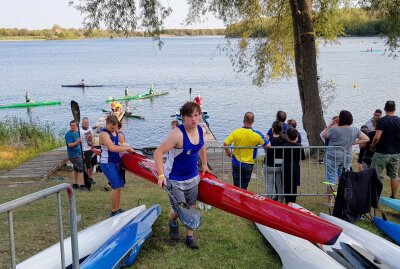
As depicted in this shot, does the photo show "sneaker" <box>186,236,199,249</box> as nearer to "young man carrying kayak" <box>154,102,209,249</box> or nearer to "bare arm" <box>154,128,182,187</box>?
"young man carrying kayak" <box>154,102,209,249</box>

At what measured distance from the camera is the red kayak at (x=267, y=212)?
541 cm

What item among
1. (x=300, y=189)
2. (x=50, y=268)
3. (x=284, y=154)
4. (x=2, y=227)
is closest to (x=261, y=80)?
(x=300, y=189)

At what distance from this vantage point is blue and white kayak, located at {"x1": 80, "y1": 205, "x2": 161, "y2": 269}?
5.20m

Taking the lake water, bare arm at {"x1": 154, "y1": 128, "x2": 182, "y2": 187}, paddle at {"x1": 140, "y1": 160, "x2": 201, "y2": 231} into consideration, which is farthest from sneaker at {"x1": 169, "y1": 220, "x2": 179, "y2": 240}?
the lake water

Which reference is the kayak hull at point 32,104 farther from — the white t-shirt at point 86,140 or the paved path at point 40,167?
the white t-shirt at point 86,140

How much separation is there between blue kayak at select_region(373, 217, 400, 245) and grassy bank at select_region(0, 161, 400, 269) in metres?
0.11

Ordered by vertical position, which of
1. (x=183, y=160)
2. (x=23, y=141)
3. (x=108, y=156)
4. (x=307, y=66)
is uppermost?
(x=307, y=66)

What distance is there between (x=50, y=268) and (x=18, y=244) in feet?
4.48

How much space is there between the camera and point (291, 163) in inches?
306

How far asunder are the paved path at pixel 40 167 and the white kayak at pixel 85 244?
6.23 m

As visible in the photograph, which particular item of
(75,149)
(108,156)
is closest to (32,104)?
(75,149)

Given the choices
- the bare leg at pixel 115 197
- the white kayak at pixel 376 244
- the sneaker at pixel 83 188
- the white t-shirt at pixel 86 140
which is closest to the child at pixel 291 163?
the white kayak at pixel 376 244

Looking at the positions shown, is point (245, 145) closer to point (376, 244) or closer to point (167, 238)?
point (167, 238)

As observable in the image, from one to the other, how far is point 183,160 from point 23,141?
50.9 feet
